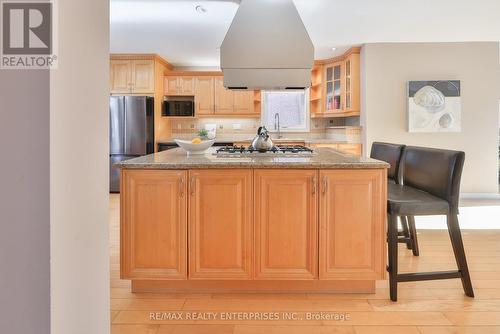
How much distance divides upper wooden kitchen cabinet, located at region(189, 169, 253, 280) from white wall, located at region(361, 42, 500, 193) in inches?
157

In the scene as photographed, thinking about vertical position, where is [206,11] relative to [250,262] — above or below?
above

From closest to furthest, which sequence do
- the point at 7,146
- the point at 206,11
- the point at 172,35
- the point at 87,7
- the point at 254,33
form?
the point at 7,146
the point at 87,7
the point at 254,33
the point at 206,11
the point at 172,35

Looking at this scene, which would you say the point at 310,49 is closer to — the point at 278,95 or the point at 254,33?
the point at 254,33

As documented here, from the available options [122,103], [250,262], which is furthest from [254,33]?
[122,103]

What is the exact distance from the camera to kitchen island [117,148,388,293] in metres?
2.30

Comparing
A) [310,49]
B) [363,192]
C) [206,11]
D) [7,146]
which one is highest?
[206,11]

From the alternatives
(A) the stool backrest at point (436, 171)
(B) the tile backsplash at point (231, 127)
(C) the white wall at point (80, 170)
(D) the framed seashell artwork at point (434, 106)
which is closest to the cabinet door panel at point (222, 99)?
(B) the tile backsplash at point (231, 127)

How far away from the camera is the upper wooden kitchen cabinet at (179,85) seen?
6.92 meters

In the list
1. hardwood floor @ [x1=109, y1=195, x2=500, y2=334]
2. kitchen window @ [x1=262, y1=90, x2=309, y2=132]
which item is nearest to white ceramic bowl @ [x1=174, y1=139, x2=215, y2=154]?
hardwood floor @ [x1=109, y1=195, x2=500, y2=334]

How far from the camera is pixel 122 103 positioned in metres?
6.25

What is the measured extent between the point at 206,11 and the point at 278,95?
124 inches

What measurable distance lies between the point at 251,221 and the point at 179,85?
5.10 meters

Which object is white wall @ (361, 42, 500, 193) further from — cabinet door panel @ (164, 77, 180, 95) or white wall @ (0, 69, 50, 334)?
white wall @ (0, 69, 50, 334)
